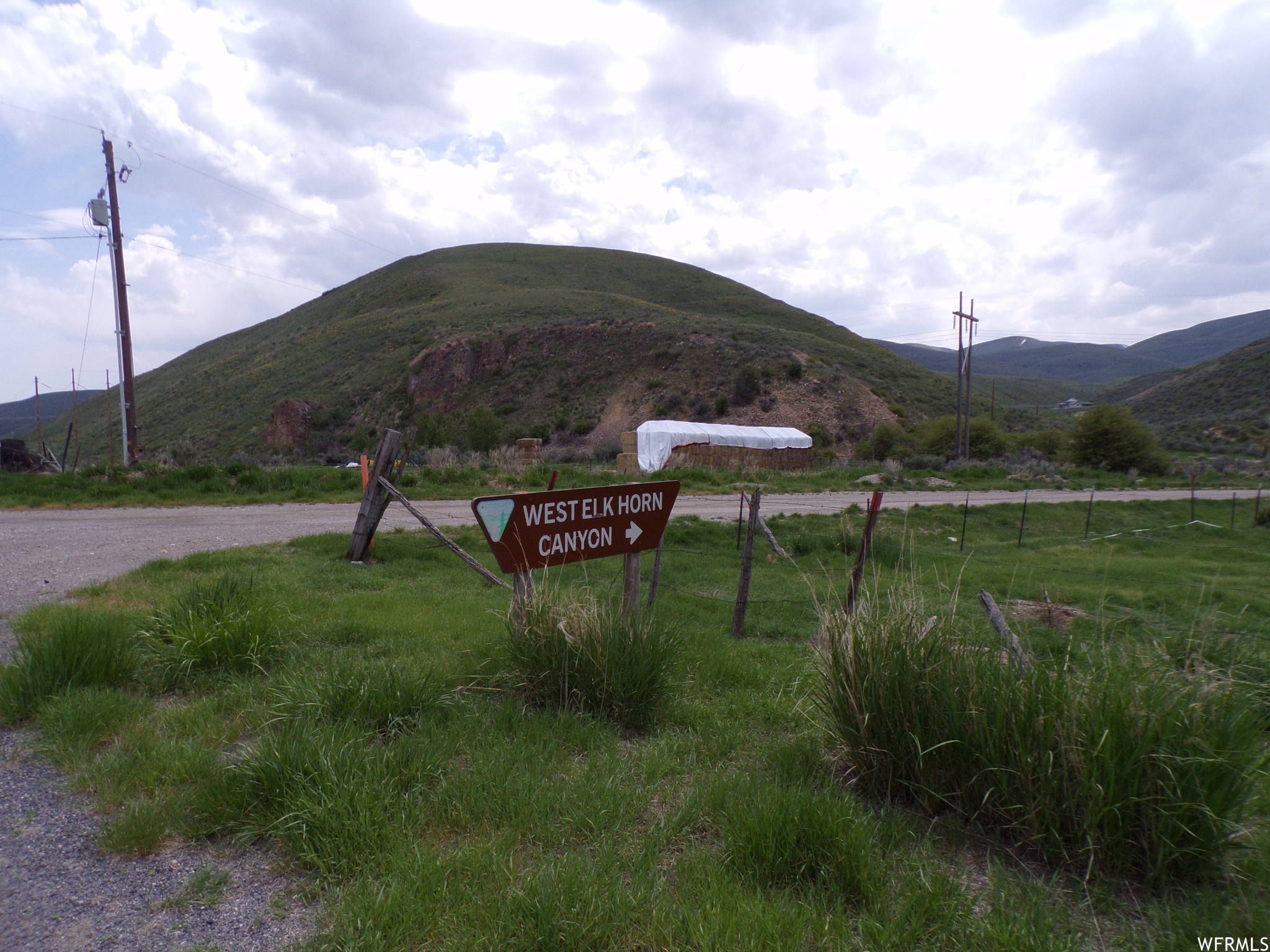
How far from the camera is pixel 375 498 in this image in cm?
856

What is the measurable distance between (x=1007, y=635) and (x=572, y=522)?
93.4 inches

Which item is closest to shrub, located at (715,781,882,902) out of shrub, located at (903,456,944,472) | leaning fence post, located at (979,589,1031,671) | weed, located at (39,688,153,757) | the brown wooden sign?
leaning fence post, located at (979,589,1031,671)

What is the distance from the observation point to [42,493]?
14.8 m

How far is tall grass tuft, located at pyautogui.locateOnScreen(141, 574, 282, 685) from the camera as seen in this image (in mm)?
4762

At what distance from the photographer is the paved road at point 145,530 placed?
7.80 metres

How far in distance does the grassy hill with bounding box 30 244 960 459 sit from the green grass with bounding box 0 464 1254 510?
23686 millimetres

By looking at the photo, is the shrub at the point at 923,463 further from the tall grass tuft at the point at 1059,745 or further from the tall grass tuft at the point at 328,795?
the tall grass tuft at the point at 328,795

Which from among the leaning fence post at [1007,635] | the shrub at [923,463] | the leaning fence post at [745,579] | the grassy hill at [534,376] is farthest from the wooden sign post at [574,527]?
the grassy hill at [534,376]

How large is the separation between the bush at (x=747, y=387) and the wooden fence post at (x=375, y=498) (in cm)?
4222

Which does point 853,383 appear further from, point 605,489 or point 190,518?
point 605,489

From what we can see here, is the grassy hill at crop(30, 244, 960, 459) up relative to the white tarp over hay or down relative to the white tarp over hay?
up

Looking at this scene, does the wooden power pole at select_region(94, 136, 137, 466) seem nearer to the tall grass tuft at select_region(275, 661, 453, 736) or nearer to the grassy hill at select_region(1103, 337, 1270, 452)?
the tall grass tuft at select_region(275, 661, 453, 736)

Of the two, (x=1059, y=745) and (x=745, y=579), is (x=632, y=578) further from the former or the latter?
(x=1059, y=745)

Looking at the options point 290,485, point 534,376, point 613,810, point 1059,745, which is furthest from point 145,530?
point 534,376
